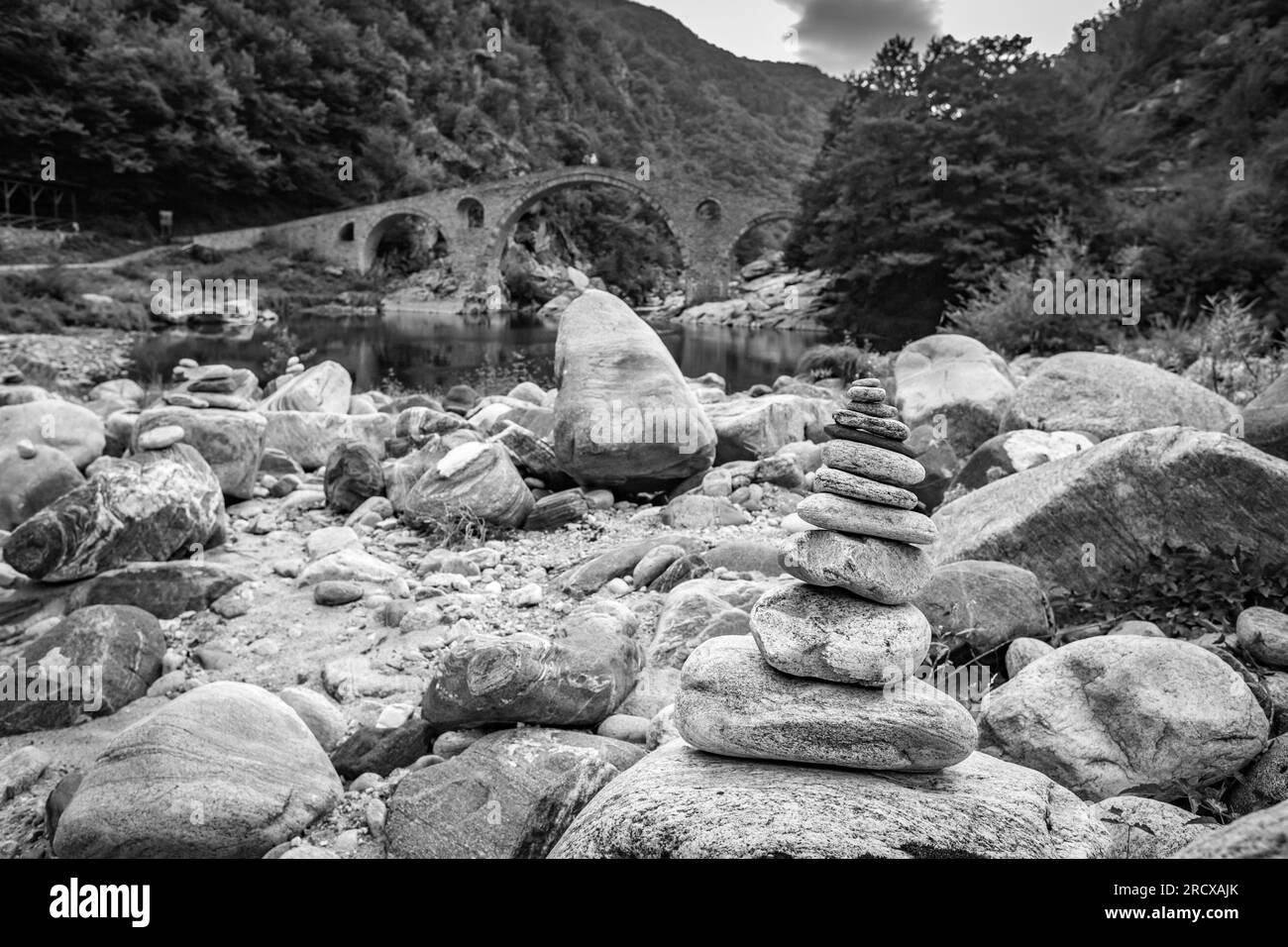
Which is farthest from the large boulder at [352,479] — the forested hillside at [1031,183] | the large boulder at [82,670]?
the forested hillside at [1031,183]

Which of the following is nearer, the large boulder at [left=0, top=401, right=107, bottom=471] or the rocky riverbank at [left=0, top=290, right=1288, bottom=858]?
the rocky riverbank at [left=0, top=290, right=1288, bottom=858]

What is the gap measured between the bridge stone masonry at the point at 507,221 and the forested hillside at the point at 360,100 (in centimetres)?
512

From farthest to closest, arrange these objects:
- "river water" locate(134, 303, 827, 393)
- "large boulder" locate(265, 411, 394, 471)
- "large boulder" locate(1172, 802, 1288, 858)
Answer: "river water" locate(134, 303, 827, 393), "large boulder" locate(265, 411, 394, 471), "large boulder" locate(1172, 802, 1288, 858)

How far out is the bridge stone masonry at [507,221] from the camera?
53.7 meters

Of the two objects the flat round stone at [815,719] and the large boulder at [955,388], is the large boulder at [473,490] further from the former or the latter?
the large boulder at [955,388]

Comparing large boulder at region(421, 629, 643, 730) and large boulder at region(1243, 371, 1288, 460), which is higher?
large boulder at region(1243, 371, 1288, 460)

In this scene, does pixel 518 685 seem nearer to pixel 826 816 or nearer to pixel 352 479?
pixel 826 816

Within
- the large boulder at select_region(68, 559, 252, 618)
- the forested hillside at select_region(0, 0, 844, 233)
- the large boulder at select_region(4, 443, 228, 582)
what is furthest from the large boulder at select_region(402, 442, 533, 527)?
the forested hillside at select_region(0, 0, 844, 233)

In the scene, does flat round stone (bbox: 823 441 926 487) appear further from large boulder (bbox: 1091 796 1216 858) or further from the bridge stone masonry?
the bridge stone masonry

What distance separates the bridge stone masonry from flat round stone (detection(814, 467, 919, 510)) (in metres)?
51.8

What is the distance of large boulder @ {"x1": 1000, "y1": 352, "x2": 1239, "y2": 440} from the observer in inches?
281

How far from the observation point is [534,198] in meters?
56.4

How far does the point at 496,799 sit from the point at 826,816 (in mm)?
1413

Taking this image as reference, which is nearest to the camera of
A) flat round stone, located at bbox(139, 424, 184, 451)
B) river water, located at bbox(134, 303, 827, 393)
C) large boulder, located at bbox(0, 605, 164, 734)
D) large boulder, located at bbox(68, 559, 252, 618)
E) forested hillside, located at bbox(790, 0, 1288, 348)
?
large boulder, located at bbox(0, 605, 164, 734)
